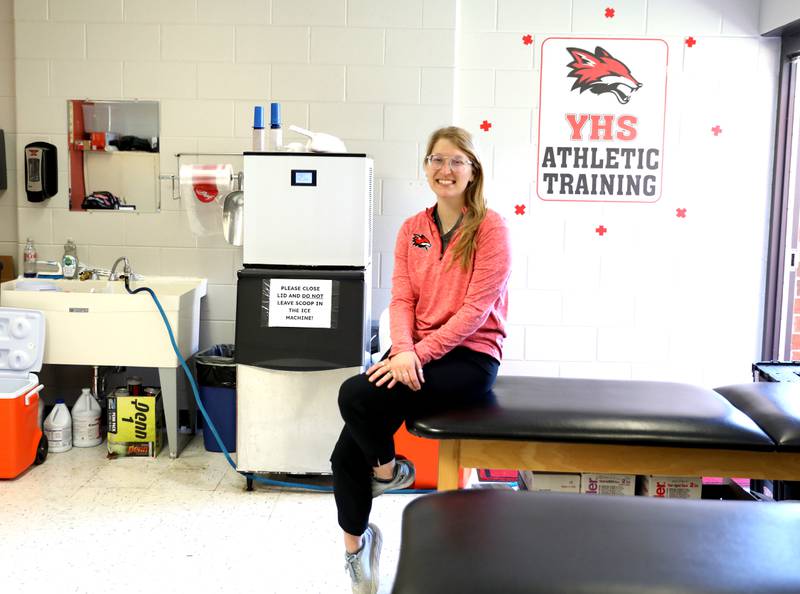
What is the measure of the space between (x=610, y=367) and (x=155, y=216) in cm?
226

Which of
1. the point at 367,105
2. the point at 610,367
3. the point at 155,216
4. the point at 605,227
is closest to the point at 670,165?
the point at 605,227

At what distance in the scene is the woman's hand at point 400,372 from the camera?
2316 millimetres

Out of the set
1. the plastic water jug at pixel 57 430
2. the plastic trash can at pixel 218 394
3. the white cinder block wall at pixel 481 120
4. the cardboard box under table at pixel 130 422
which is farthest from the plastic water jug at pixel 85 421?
the white cinder block wall at pixel 481 120

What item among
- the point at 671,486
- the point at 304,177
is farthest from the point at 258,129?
the point at 671,486

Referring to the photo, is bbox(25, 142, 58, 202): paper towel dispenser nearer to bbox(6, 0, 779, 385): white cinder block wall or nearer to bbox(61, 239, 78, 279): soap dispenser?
bbox(6, 0, 779, 385): white cinder block wall

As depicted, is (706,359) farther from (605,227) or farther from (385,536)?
(385,536)

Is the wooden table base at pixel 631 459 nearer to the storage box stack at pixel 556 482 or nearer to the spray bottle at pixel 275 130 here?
the storage box stack at pixel 556 482

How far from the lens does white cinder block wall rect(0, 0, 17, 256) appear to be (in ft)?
13.5

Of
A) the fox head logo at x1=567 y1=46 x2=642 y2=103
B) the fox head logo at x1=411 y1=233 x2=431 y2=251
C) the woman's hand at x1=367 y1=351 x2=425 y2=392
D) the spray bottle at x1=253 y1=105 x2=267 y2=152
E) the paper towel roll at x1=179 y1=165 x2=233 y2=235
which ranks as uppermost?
the fox head logo at x1=567 y1=46 x2=642 y2=103

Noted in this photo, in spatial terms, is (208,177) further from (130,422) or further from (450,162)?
(450,162)

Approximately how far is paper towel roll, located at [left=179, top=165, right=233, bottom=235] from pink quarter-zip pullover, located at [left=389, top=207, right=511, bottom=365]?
137 cm

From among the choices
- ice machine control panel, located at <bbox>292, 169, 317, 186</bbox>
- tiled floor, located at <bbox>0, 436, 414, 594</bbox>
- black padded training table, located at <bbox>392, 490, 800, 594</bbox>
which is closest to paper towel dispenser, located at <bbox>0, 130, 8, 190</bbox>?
tiled floor, located at <bbox>0, 436, 414, 594</bbox>

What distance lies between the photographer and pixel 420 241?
8.47 ft

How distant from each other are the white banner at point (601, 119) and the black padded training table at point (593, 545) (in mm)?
2706
